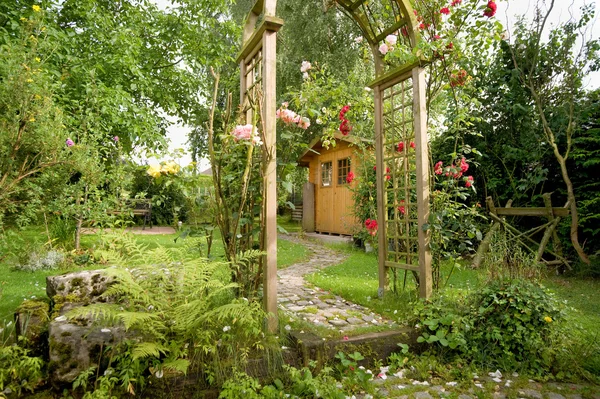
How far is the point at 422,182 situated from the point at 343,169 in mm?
7488

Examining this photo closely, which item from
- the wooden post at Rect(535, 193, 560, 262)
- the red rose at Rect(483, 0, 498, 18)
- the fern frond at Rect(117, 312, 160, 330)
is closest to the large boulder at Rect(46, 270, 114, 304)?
the fern frond at Rect(117, 312, 160, 330)

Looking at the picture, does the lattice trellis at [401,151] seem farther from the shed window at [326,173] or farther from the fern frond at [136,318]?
the shed window at [326,173]

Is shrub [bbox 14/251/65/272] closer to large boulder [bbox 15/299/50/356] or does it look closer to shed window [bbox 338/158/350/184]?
large boulder [bbox 15/299/50/356]

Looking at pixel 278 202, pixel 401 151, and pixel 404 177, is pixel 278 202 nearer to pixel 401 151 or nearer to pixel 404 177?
pixel 404 177

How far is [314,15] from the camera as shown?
12844 millimetres

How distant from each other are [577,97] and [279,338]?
649 cm

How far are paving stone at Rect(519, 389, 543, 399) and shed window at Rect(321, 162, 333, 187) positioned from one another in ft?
30.4

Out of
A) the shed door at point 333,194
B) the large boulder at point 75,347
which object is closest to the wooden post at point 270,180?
the large boulder at point 75,347

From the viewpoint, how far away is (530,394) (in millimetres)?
2258

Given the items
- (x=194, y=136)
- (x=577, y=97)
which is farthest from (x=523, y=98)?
(x=194, y=136)

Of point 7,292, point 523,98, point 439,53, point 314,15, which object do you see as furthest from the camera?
point 314,15

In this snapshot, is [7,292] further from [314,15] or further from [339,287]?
[314,15]

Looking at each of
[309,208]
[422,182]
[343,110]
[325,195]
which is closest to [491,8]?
[422,182]

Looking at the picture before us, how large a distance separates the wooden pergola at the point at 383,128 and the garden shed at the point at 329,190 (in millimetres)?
5493
